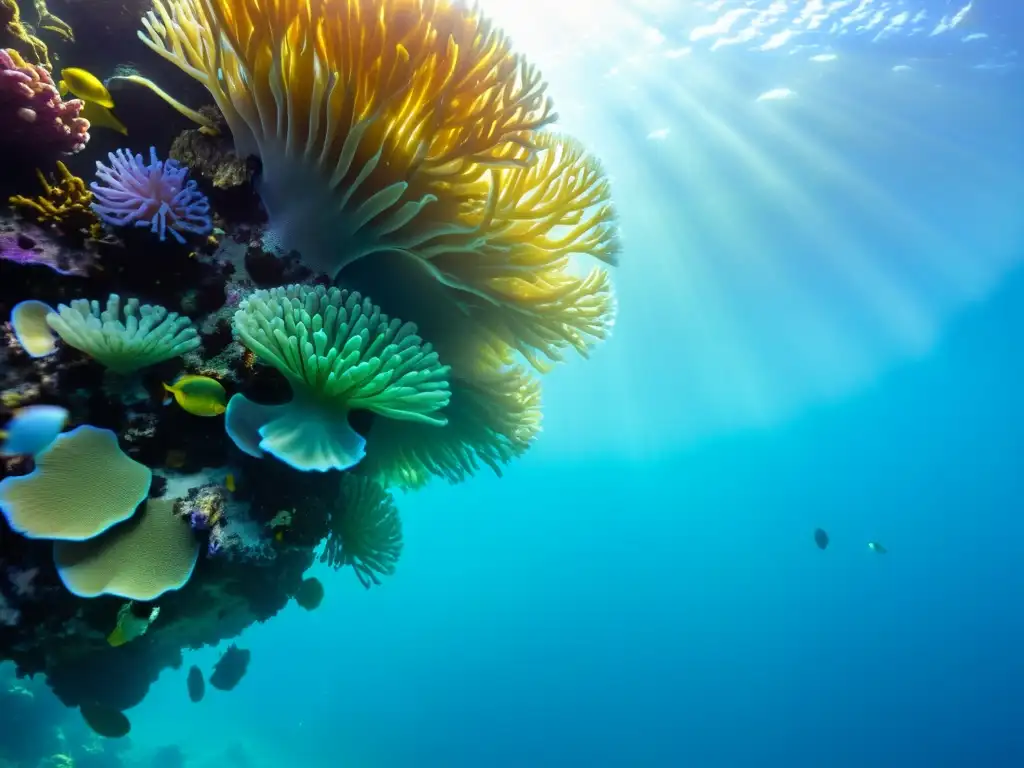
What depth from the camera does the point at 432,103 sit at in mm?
2783

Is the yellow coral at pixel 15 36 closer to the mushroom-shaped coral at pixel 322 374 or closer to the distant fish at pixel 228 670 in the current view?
the mushroom-shaped coral at pixel 322 374

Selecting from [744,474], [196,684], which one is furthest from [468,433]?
[744,474]

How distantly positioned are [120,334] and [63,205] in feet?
3.57

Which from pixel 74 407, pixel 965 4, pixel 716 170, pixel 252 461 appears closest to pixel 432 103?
pixel 252 461

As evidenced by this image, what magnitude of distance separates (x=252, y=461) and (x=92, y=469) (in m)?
Result: 0.69

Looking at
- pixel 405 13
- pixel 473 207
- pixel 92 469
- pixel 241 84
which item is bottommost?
pixel 92 469

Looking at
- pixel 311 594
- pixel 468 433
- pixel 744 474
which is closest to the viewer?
pixel 468 433

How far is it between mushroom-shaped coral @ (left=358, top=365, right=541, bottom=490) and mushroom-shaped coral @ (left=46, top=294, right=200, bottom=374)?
148cm

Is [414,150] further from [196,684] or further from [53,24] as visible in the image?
[196,684]

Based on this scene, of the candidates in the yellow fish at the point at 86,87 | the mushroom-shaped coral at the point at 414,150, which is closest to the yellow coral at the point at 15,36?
the yellow fish at the point at 86,87

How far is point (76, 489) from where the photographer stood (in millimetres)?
2475

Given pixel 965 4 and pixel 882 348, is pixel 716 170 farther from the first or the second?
pixel 882 348

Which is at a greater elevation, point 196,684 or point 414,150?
point 414,150

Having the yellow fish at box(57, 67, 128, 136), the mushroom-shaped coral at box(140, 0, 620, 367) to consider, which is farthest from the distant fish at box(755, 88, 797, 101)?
Answer: the yellow fish at box(57, 67, 128, 136)
